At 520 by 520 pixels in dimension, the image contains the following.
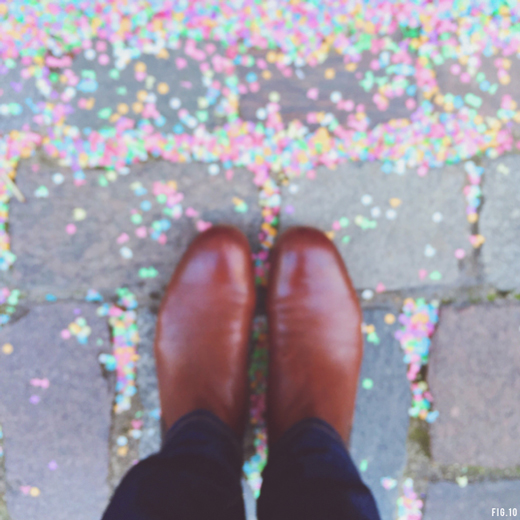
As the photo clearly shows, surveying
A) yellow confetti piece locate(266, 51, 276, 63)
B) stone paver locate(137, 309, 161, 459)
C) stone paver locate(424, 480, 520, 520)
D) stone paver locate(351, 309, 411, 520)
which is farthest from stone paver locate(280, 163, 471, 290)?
stone paver locate(424, 480, 520, 520)

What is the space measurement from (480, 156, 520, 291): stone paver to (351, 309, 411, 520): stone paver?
281 mm

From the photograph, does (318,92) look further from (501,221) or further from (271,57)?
(501,221)

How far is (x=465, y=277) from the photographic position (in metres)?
0.98

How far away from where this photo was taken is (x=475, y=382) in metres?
0.99

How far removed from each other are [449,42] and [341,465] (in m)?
0.98

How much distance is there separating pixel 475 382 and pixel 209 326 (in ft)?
2.20

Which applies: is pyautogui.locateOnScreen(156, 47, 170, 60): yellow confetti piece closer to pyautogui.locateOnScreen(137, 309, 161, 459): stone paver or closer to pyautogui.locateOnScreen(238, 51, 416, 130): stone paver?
pyautogui.locateOnScreen(238, 51, 416, 130): stone paver

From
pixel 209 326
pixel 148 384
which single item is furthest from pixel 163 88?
pixel 148 384

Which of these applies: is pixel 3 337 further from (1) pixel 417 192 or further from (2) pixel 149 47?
(1) pixel 417 192

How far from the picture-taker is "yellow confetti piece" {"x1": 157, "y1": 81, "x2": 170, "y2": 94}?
953mm

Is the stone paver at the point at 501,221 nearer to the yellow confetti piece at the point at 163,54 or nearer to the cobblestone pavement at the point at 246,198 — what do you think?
the cobblestone pavement at the point at 246,198

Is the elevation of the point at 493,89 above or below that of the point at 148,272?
above

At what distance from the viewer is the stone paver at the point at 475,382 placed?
38.5 inches

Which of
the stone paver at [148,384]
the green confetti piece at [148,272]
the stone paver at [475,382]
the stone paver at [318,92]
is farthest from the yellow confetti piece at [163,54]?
the stone paver at [475,382]
